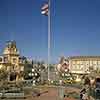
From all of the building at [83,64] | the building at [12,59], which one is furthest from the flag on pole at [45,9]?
the building at [83,64]

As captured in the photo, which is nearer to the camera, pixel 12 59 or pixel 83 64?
pixel 12 59

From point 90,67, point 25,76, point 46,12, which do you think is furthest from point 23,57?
point 46,12

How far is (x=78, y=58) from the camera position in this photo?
255 ft

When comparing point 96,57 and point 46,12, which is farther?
point 96,57

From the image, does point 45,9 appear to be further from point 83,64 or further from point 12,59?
point 83,64

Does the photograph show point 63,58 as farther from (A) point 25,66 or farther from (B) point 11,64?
(B) point 11,64

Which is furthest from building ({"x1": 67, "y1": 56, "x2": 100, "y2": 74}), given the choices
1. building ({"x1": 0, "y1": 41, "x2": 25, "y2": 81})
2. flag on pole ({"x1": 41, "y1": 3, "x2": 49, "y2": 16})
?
flag on pole ({"x1": 41, "y1": 3, "x2": 49, "y2": 16})

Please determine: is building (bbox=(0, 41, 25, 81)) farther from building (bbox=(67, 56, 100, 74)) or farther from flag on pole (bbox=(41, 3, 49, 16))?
flag on pole (bbox=(41, 3, 49, 16))

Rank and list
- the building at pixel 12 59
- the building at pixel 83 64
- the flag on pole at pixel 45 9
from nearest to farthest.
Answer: the flag on pole at pixel 45 9, the building at pixel 12 59, the building at pixel 83 64

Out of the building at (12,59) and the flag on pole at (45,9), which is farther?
the building at (12,59)

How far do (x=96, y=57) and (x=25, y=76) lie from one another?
18.4m

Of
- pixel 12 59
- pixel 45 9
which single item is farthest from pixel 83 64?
pixel 45 9

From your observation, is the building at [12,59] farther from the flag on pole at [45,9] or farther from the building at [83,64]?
the flag on pole at [45,9]

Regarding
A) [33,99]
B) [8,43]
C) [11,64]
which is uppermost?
[8,43]
